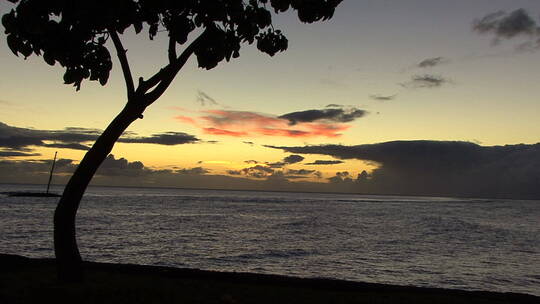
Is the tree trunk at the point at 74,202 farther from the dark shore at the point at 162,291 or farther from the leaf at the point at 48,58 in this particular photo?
the leaf at the point at 48,58

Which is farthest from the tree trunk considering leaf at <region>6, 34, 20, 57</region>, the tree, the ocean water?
the ocean water

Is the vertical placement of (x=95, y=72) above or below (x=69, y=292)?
above

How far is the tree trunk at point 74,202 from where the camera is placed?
11.8 meters

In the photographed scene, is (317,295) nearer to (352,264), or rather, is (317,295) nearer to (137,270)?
Answer: (137,270)

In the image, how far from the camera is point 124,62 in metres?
12.7

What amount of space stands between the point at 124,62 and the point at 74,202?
395cm

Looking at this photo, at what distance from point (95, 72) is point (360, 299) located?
9.50 m

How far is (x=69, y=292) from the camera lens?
11.0 metres

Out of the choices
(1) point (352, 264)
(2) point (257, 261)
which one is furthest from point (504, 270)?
(2) point (257, 261)

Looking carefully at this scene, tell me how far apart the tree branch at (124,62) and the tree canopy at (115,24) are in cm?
13

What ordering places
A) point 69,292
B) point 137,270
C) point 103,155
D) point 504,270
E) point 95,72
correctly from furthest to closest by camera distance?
point 504,270 < point 137,270 < point 95,72 < point 103,155 < point 69,292

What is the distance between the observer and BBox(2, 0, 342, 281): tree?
36.6ft

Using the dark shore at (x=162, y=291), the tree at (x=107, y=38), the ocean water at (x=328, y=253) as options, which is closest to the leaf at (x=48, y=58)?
the tree at (x=107, y=38)

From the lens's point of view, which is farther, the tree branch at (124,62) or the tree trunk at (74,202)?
the tree branch at (124,62)
